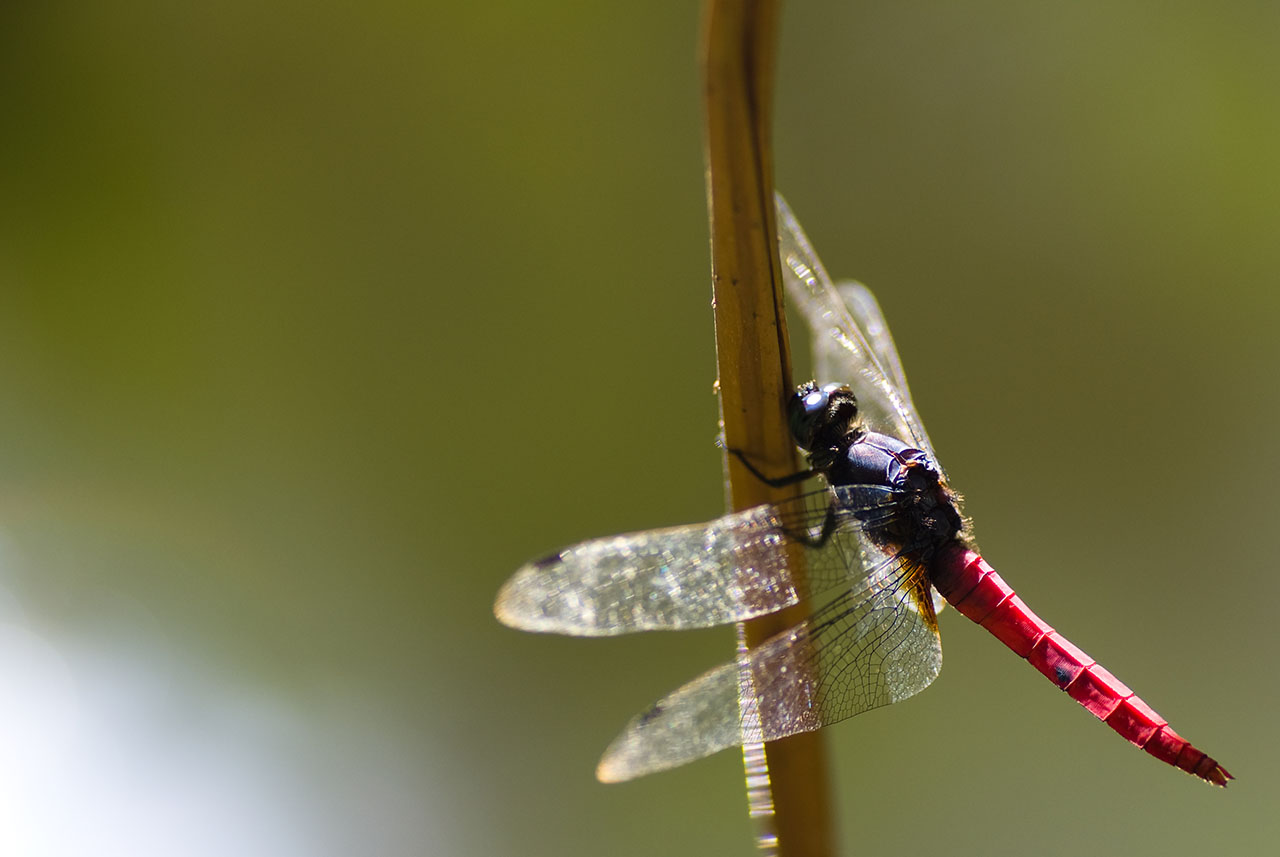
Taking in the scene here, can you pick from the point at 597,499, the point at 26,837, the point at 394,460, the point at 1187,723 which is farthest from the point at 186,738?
the point at 1187,723

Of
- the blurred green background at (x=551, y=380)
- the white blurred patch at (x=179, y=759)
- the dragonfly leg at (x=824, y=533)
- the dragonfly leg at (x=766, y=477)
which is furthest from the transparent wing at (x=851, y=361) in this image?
the white blurred patch at (x=179, y=759)

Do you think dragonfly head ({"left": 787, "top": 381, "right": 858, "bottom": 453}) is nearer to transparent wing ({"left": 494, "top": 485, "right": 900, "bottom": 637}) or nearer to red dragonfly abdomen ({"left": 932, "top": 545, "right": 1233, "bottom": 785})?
transparent wing ({"left": 494, "top": 485, "right": 900, "bottom": 637})

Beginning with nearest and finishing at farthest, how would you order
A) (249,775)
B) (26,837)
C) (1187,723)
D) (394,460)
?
(26,837), (249,775), (1187,723), (394,460)

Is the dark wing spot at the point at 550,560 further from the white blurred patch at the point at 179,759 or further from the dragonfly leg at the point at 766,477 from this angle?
the white blurred patch at the point at 179,759

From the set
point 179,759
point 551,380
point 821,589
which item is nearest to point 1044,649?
point 821,589

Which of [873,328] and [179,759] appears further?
[179,759]

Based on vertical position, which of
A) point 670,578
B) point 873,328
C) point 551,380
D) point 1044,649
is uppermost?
point 551,380

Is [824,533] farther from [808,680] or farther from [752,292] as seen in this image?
[752,292]

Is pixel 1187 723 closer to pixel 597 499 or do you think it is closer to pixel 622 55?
pixel 597 499
